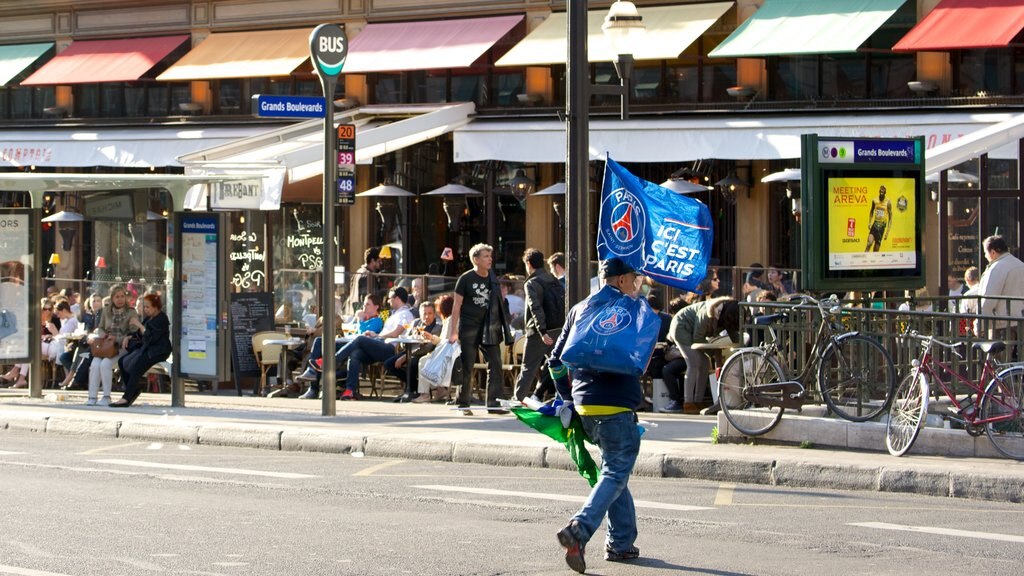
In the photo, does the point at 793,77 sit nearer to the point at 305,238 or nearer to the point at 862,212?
the point at 305,238

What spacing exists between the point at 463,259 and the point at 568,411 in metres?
18.1

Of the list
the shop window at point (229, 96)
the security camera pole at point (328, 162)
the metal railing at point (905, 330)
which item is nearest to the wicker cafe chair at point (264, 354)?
the security camera pole at point (328, 162)

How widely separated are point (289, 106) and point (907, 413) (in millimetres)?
6767

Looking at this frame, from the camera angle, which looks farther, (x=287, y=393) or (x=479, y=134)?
(x=479, y=134)

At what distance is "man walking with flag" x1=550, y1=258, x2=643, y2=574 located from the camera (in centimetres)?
786

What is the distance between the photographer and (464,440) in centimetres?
1310

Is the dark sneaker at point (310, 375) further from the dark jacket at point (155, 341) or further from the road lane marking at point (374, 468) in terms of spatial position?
the road lane marking at point (374, 468)

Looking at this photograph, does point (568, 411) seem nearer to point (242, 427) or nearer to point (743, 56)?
point (242, 427)

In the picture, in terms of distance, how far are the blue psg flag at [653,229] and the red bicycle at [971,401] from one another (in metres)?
2.72

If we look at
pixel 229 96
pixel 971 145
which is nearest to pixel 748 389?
pixel 971 145

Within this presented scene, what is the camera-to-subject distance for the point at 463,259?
26062mm

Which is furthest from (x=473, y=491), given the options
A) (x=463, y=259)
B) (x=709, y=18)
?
(x=463, y=259)

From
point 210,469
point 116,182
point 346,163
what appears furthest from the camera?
point 116,182

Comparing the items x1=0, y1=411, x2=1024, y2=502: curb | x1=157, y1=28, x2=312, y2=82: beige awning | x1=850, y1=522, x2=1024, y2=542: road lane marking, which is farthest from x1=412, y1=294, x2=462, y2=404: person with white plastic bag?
x1=157, y1=28, x2=312, y2=82: beige awning
